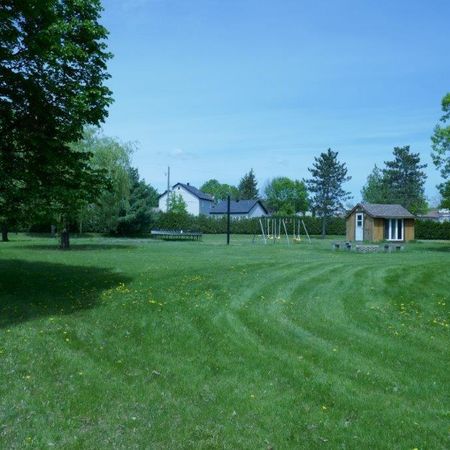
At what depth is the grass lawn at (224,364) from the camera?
5199mm

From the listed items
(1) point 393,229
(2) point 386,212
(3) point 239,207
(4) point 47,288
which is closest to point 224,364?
(4) point 47,288

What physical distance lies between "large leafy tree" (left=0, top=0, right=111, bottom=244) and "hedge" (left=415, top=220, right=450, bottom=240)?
169ft

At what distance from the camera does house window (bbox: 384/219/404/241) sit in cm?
4709

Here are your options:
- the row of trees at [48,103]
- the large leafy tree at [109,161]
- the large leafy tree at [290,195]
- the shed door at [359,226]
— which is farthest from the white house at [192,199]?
the row of trees at [48,103]

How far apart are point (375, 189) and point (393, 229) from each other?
52540mm

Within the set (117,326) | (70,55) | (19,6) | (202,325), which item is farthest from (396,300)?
(19,6)

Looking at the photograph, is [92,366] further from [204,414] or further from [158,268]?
[158,268]

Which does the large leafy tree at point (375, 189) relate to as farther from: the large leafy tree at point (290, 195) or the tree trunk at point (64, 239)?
the tree trunk at point (64, 239)

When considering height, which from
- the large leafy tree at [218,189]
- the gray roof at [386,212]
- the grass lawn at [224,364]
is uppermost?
the large leafy tree at [218,189]

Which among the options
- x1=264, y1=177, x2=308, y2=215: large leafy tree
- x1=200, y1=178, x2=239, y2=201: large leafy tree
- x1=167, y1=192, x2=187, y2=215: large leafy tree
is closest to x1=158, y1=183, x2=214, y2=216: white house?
x1=167, y1=192, x2=187, y2=215: large leafy tree

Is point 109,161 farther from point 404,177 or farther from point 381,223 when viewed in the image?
point 404,177

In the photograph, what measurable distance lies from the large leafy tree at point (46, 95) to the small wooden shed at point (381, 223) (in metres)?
36.8

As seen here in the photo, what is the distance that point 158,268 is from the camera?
17047 mm

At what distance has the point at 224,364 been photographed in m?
7.45
